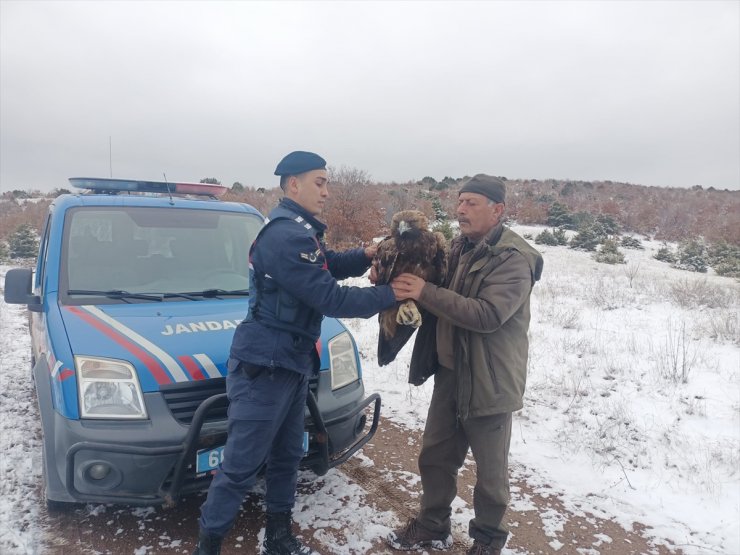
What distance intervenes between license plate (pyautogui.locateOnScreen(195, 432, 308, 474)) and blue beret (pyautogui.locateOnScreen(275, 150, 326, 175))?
4.85 feet

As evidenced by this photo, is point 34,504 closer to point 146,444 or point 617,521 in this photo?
point 146,444

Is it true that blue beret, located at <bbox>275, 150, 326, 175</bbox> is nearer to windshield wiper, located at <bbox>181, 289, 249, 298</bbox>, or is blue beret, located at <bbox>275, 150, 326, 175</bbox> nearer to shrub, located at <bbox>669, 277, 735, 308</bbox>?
windshield wiper, located at <bbox>181, 289, 249, 298</bbox>

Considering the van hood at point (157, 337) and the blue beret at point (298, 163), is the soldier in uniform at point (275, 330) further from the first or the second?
the van hood at point (157, 337)

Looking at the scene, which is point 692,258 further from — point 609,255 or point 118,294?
point 118,294

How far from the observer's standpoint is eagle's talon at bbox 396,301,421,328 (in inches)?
97.6

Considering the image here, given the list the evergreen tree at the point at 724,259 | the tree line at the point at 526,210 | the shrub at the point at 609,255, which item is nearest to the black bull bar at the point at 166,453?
the tree line at the point at 526,210

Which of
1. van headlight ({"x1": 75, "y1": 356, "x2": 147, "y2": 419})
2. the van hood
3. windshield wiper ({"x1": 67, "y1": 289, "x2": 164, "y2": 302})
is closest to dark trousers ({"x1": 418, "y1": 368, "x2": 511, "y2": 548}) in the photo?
the van hood

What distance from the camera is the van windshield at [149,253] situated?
340 cm

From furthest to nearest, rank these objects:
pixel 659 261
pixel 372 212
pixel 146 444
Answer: pixel 659 261 → pixel 372 212 → pixel 146 444

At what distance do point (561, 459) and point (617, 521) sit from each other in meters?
0.84

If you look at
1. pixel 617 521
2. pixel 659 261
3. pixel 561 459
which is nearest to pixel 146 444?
pixel 617 521

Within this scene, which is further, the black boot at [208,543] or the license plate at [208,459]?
the license plate at [208,459]

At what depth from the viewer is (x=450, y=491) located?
2.94 meters

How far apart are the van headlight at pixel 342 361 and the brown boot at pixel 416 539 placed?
3.04ft
